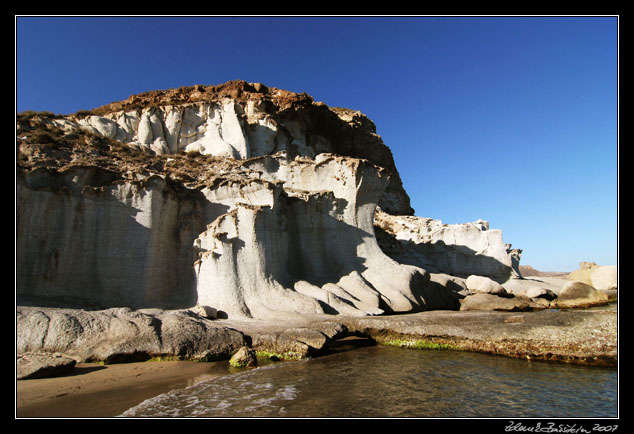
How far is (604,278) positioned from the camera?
25.5 meters

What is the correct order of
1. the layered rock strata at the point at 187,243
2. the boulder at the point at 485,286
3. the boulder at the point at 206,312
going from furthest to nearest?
the boulder at the point at 485,286 < the layered rock strata at the point at 187,243 < the boulder at the point at 206,312

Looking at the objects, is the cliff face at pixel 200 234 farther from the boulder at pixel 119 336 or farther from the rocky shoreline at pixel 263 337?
Answer: the boulder at pixel 119 336

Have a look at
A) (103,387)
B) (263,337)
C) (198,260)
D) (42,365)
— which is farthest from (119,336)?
(198,260)

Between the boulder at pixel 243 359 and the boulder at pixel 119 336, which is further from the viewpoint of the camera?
the boulder at pixel 243 359

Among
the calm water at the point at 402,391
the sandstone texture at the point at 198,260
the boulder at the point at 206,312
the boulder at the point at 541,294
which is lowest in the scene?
the boulder at the point at 541,294

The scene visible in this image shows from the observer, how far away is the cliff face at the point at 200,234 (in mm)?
12758

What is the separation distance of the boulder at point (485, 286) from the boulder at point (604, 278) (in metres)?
8.64

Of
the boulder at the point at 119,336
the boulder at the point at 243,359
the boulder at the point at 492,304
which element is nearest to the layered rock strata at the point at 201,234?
the boulder at the point at 492,304

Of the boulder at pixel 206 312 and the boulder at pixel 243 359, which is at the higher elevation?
the boulder at pixel 206 312

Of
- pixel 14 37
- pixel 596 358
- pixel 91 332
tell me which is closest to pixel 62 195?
pixel 91 332

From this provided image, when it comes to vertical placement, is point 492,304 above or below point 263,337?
below

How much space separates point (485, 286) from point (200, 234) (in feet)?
62.7

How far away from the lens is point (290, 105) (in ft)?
116

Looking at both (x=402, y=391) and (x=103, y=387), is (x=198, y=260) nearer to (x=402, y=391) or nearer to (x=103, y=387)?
(x=103, y=387)
